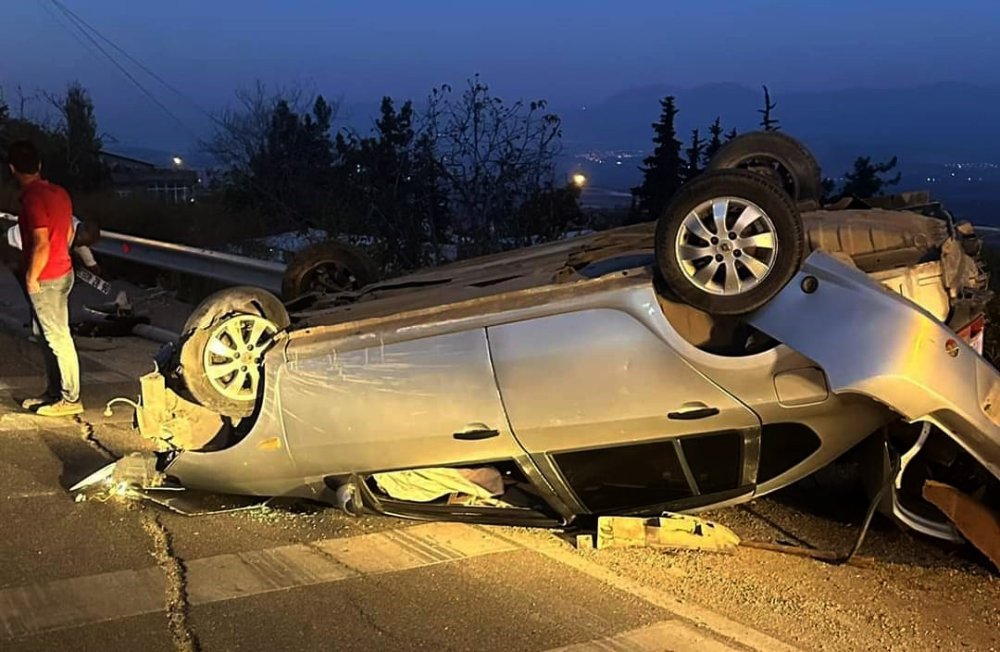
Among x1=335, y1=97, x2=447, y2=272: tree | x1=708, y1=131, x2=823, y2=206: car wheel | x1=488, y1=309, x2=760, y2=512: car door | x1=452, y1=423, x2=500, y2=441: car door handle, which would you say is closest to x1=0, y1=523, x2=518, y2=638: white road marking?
x1=452, y1=423, x2=500, y2=441: car door handle

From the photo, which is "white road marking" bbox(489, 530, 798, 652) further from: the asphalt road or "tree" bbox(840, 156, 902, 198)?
"tree" bbox(840, 156, 902, 198)

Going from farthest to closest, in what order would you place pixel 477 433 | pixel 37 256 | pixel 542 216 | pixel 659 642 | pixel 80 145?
pixel 80 145 → pixel 542 216 → pixel 37 256 → pixel 477 433 → pixel 659 642

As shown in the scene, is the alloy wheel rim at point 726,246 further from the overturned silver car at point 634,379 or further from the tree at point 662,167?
the tree at point 662,167

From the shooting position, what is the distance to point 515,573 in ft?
14.2

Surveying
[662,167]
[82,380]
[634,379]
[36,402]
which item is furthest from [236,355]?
[662,167]

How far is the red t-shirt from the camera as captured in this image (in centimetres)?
690

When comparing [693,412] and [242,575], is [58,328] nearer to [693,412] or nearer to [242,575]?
[242,575]

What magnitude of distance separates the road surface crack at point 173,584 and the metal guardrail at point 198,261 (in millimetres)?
4671

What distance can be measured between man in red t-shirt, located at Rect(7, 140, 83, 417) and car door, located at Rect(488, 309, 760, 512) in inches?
162

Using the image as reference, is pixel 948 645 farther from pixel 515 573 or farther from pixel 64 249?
pixel 64 249

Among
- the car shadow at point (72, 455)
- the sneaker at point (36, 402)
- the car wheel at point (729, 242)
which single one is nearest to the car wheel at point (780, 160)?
the car wheel at point (729, 242)

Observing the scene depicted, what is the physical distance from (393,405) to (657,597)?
1.38 m

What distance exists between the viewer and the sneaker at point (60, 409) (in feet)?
22.7

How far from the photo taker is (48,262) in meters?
6.98
